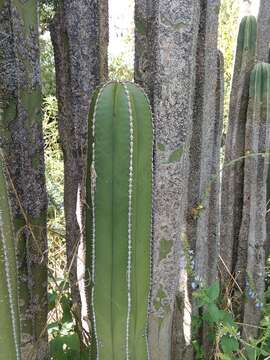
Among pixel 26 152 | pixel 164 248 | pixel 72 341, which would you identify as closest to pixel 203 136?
pixel 164 248

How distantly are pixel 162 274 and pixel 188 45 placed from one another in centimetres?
75

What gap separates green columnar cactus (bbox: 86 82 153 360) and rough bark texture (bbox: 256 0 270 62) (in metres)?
1.83

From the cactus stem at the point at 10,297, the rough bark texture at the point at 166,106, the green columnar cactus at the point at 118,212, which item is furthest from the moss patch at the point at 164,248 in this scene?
the cactus stem at the point at 10,297

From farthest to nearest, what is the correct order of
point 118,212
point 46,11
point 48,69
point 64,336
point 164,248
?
point 48,69 → point 64,336 → point 46,11 → point 164,248 → point 118,212

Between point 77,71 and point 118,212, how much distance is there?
614mm

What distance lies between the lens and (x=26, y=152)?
162 centimetres

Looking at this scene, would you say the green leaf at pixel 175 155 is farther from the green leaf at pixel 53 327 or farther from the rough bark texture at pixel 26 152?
the green leaf at pixel 53 327

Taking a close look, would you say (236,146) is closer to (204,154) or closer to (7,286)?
(204,154)

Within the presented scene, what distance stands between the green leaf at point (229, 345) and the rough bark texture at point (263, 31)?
1.64m

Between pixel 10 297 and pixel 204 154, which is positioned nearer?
pixel 10 297

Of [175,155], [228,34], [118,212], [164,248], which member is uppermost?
[228,34]

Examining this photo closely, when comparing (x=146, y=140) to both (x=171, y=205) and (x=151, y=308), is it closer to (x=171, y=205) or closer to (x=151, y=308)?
(x=171, y=205)

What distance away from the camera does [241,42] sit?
2.86 metres

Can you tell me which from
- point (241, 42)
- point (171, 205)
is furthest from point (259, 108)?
point (171, 205)
